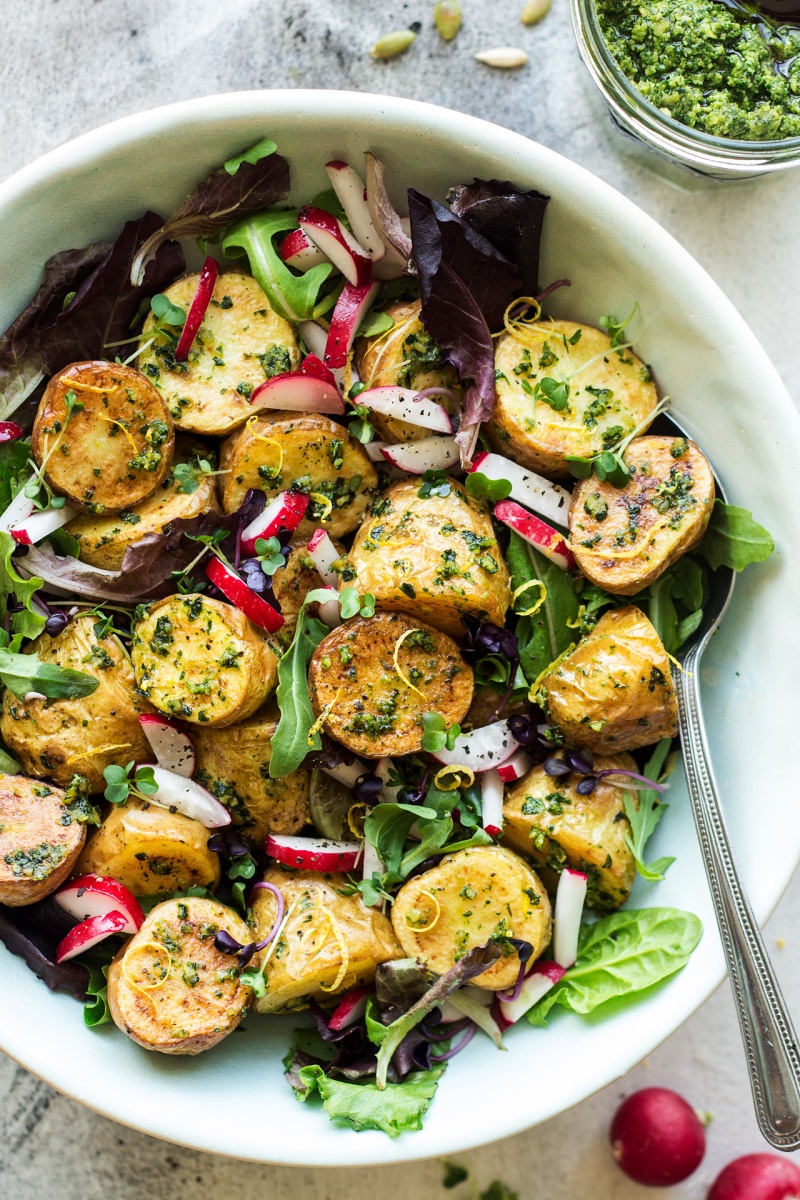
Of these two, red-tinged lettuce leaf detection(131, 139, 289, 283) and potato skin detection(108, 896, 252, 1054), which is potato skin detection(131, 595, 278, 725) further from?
red-tinged lettuce leaf detection(131, 139, 289, 283)

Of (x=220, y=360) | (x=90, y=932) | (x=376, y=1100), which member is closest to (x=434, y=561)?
(x=220, y=360)

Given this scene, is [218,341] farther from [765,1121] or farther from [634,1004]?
[765,1121]

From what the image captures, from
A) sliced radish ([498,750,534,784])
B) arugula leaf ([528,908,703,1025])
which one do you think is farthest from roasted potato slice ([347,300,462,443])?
arugula leaf ([528,908,703,1025])

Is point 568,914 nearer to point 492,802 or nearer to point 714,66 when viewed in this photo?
point 492,802

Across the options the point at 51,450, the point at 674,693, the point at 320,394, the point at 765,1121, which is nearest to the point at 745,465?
the point at 674,693

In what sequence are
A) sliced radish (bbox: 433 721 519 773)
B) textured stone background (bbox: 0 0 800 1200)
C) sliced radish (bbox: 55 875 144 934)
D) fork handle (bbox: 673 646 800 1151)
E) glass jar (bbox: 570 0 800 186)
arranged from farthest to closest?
textured stone background (bbox: 0 0 800 1200) → glass jar (bbox: 570 0 800 186) → sliced radish (bbox: 433 721 519 773) → sliced radish (bbox: 55 875 144 934) → fork handle (bbox: 673 646 800 1151)

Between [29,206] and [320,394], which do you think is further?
[320,394]
